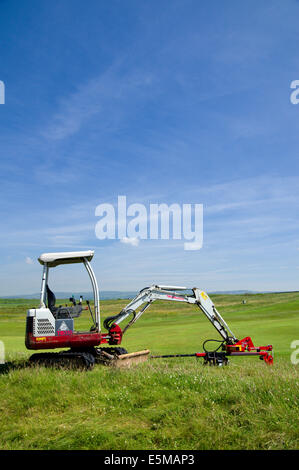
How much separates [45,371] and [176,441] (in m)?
5.02

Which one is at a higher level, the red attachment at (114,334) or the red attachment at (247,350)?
the red attachment at (114,334)

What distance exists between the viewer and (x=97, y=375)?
31.9 feet

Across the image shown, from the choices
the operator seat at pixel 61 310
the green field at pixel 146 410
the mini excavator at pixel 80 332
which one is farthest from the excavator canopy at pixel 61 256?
the green field at pixel 146 410

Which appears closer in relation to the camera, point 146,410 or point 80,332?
point 146,410

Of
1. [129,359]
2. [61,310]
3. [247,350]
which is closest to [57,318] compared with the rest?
[61,310]

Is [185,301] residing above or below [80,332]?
above

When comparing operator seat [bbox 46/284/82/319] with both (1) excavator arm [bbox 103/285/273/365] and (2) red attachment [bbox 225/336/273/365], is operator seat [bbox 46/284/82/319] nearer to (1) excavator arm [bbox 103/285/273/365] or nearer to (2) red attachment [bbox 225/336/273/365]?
(1) excavator arm [bbox 103/285/273/365]

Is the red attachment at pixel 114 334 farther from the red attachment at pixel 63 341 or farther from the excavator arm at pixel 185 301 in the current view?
the red attachment at pixel 63 341

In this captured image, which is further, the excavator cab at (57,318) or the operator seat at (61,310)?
the operator seat at (61,310)

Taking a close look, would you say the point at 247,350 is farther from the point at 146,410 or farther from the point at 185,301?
the point at 146,410

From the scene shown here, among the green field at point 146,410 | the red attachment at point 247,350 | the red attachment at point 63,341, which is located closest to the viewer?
the green field at point 146,410

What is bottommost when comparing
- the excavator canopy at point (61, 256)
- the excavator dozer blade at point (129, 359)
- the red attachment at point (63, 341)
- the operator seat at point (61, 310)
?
the excavator dozer blade at point (129, 359)

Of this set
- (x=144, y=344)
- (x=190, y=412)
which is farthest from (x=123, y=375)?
(x=144, y=344)

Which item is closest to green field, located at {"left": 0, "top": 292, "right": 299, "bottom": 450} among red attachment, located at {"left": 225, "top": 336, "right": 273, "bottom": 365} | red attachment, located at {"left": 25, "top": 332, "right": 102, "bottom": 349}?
red attachment, located at {"left": 25, "top": 332, "right": 102, "bottom": 349}
